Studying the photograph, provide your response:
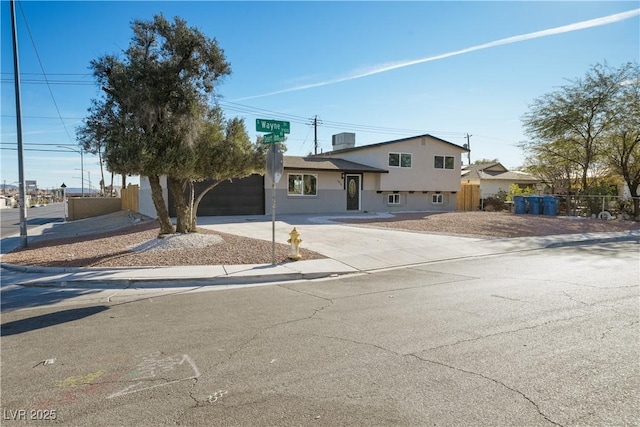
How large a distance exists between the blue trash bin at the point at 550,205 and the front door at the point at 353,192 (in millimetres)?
11894

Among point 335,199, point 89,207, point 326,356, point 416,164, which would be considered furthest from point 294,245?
point 89,207

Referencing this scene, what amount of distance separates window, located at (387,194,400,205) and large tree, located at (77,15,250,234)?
18140 mm

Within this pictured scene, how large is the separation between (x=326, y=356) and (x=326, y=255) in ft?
22.8

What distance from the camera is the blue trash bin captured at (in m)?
24.6

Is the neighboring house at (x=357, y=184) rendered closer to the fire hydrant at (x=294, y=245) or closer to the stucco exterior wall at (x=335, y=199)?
the stucco exterior wall at (x=335, y=199)

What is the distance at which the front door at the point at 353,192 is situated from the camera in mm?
25703

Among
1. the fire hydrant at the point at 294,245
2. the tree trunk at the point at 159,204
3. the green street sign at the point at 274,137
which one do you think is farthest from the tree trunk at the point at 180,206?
the fire hydrant at the point at 294,245

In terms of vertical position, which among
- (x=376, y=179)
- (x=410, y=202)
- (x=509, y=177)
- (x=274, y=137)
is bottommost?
(x=410, y=202)

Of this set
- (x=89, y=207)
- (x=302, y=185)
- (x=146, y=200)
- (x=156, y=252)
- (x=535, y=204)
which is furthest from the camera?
(x=89, y=207)

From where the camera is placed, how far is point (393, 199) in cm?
2761

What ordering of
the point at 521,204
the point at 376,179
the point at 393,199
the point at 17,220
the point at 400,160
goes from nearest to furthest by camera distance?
the point at 521,204 < the point at 376,179 < the point at 400,160 < the point at 393,199 < the point at 17,220

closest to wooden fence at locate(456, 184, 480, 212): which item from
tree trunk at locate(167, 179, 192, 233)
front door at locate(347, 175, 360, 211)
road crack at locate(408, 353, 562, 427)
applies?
front door at locate(347, 175, 360, 211)

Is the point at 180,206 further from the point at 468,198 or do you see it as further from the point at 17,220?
the point at 17,220

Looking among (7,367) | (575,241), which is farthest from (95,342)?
(575,241)
